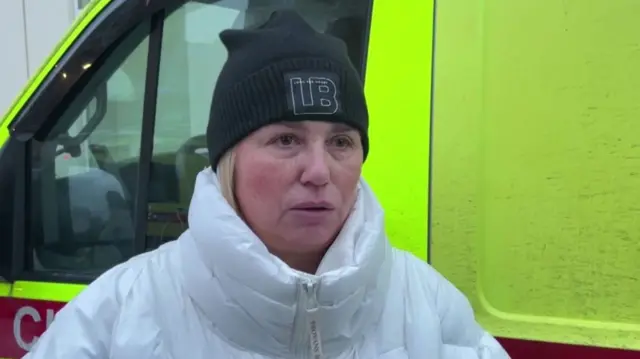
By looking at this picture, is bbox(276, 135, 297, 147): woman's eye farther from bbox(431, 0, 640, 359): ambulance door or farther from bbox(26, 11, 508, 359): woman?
bbox(431, 0, 640, 359): ambulance door

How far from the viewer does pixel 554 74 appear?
160cm

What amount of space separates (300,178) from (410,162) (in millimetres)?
472

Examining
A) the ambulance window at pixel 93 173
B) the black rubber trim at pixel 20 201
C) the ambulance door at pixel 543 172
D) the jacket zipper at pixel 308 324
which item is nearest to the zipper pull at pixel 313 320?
the jacket zipper at pixel 308 324

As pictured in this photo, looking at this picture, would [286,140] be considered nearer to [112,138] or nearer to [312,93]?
[312,93]

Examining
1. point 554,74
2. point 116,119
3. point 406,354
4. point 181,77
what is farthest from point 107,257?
point 554,74

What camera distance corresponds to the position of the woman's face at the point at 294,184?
4.36ft

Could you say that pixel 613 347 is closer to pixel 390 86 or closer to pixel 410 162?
pixel 410 162

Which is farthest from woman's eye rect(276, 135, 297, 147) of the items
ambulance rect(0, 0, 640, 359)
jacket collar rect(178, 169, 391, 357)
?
ambulance rect(0, 0, 640, 359)

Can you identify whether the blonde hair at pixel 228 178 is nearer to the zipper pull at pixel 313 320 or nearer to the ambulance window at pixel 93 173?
the zipper pull at pixel 313 320

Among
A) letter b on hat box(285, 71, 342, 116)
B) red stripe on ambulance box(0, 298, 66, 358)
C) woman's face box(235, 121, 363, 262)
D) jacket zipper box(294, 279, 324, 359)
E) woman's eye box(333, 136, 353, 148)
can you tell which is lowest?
red stripe on ambulance box(0, 298, 66, 358)

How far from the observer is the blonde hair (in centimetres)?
138

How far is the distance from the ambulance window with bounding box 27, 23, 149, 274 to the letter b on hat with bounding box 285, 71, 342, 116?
0.93 m

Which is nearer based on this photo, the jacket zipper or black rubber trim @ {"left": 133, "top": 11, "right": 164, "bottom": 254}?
the jacket zipper

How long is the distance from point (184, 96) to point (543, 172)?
1052 millimetres
